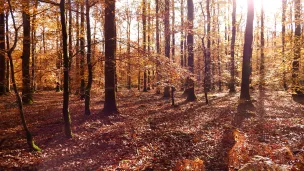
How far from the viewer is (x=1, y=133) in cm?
835

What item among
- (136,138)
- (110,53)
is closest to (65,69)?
(136,138)

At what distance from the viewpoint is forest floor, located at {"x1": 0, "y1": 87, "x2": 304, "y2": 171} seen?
637cm

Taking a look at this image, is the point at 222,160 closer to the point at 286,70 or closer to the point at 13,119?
the point at 286,70

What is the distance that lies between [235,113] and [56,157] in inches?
374

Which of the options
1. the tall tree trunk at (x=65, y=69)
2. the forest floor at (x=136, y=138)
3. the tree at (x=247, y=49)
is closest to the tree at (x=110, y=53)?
the forest floor at (x=136, y=138)

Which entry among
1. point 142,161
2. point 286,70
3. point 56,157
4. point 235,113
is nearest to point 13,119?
point 56,157

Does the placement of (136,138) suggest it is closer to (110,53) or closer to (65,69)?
(65,69)

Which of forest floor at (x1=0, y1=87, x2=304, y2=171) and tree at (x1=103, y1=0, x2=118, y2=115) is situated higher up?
tree at (x1=103, y1=0, x2=118, y2=115)

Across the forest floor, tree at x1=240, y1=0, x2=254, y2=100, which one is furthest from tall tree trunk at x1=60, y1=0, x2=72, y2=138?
tree at x1=240, y1=0, x2=254, y2=100

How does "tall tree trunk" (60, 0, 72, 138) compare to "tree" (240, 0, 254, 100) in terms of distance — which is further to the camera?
"tree" (240, 0, 254, 100)

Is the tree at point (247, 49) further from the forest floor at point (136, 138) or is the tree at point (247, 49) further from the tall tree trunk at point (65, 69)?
the tall tree trunk at point (65, 69)

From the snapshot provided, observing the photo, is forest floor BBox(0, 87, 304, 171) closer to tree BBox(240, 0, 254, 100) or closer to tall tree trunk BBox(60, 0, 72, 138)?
tall tree trunk BBox(60, 0, 72, 138)

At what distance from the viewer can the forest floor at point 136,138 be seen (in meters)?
6.37

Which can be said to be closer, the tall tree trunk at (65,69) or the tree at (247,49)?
the tall tree trunk at (65,69)
